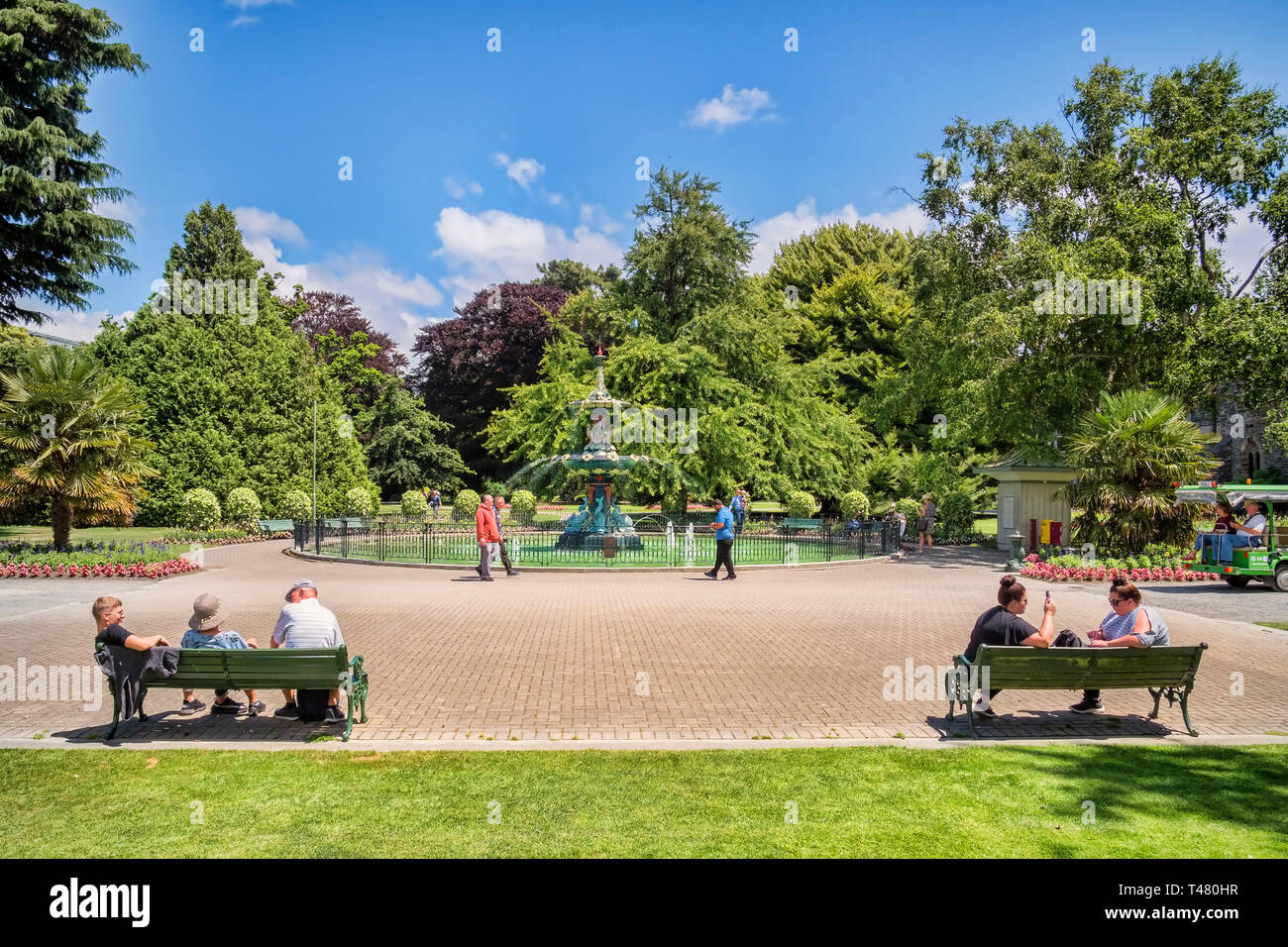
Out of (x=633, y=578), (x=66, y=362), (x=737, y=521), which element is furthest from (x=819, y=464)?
(x=66, y=362)

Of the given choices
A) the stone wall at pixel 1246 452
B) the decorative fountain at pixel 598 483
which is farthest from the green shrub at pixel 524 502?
the stone wall at pixel 1246 452

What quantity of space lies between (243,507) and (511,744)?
1154 inches

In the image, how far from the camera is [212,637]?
7.82m

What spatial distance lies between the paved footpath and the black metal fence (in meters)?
3.15

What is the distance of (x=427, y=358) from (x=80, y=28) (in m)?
35.3

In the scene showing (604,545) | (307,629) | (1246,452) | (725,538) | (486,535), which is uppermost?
(1246,452)

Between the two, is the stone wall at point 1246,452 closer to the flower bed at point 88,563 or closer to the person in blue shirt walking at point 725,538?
the person in blue shirt walking at point 725,538

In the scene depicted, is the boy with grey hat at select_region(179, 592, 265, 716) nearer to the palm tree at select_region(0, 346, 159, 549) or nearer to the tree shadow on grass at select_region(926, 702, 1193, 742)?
the tree shadow on grass at select_region(926, 702, 1193, 742)

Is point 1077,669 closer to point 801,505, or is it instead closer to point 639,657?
point 639,657

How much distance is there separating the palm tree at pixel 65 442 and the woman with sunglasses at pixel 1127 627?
68.8ft

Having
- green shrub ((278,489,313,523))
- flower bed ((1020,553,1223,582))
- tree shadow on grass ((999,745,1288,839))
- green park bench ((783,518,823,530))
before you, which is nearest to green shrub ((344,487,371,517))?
green shrub ((278,489,313,523))

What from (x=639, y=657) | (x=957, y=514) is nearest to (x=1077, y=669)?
(x=639, y=657)

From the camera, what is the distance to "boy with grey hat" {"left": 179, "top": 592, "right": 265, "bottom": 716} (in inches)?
307

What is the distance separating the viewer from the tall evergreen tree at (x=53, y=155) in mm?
25938
